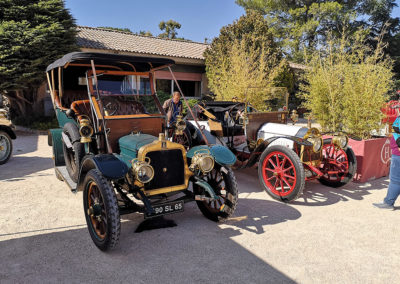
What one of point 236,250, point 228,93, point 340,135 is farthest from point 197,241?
point 228,93

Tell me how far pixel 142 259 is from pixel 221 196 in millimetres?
1221

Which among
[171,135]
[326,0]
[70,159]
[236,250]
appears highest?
[326,0]

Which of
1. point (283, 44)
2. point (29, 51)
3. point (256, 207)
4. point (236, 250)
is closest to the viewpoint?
point (236, 250)

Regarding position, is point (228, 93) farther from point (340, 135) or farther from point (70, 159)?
point (70, 159)

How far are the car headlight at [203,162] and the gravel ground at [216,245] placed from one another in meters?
0.73

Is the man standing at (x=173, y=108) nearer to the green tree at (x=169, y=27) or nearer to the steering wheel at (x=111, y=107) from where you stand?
the steering wheel at (x=111, y=107)

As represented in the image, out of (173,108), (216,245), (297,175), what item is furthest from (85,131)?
(173,108)

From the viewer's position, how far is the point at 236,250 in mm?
3033

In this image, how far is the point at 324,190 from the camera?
4969mm

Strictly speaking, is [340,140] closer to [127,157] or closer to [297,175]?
[297,175]

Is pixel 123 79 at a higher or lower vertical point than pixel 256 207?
higher

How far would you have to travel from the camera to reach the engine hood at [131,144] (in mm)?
3342

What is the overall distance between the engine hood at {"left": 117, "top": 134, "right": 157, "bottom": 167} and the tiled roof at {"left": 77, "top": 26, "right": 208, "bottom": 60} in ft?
37.1

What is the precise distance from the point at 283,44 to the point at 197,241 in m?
22.0
